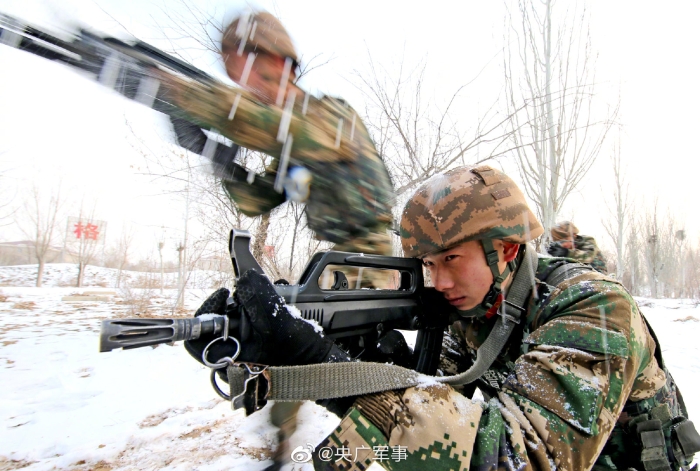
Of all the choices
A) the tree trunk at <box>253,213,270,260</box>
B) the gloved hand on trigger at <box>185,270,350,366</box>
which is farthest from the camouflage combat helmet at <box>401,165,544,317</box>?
the tree trunk at <box>253,213,270,260</box>

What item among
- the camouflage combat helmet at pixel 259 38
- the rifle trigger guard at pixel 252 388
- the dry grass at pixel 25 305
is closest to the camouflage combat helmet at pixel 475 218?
the rifle trigger guard at pixel 252 388

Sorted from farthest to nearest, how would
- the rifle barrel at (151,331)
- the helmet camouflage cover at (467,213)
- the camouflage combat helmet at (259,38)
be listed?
1. the camouflage combat helmet at (259,38)
2. the helmet camouflage cover at (467,213)
3. the rifle barrel at (151,331)

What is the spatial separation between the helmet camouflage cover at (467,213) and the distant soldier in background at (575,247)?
9.11 ft

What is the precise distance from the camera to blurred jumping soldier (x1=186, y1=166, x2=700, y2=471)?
890 millimetres

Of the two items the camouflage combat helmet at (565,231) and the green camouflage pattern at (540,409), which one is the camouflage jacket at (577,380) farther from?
the camouflage combat helmet at (565,231)

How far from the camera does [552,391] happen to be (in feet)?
3.17

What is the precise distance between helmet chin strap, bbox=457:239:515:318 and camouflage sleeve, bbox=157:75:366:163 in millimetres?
890

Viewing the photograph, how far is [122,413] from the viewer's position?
312 centimetres

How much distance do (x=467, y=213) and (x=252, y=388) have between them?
1005mm

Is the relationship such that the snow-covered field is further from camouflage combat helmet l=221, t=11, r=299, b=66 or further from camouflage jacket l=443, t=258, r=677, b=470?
camouflage combat helmet l=221, t=11, r=299, b=66

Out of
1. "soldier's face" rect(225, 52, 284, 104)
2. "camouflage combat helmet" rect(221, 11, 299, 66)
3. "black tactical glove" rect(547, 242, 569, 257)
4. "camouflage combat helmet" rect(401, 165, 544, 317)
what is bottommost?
"camouflage combat helmet" rect(401, 165, 544, 317)

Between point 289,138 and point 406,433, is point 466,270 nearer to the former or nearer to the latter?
point 406,433

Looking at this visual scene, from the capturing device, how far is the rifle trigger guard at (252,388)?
88 cm

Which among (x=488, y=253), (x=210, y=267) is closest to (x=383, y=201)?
(x=488, y=253)
